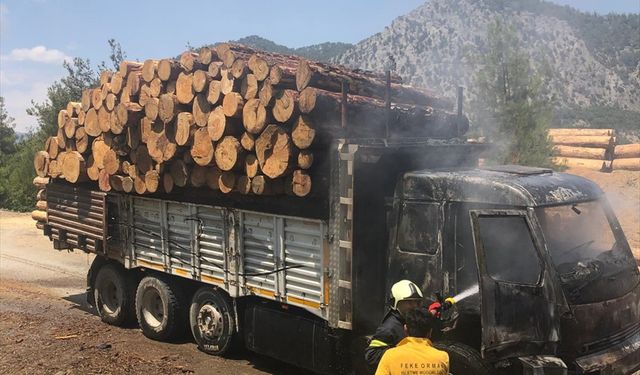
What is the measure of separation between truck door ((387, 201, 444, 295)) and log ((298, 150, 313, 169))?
973mm

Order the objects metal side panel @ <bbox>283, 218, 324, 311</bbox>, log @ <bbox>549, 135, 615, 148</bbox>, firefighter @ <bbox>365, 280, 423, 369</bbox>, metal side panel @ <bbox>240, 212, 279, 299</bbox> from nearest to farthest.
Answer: firefighter @ <bbox>365, 280, 423, 369</bbox> < metal side panel @ <bbox>283, 218, 324, 311</bbox> < metal side panel @ <bbox>240, 212, 279, 299</bbox> < log @ <bbox>549, 135, 615, 148</bbox>

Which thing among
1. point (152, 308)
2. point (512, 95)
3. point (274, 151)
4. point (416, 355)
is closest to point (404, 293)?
point (416, 355)

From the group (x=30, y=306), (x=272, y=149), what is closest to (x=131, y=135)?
(x=272, y=149)

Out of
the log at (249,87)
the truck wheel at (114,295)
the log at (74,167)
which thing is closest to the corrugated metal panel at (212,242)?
the log at (249,87)

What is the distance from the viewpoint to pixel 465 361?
13.8 ft

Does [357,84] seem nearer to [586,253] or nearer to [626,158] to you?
[586,253]

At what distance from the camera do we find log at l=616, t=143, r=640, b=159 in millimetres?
24427

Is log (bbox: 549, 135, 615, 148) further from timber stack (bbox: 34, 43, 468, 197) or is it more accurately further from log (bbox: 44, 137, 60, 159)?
log (bbox: 44, 137, 60, 159)

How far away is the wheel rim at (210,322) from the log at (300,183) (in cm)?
215

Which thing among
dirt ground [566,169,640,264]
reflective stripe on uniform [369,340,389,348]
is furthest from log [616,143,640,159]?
reflective stripe on uniform [369,340,389,348]

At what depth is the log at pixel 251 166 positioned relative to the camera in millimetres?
5778

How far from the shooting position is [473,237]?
4.34m

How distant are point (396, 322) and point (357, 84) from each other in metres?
3.53

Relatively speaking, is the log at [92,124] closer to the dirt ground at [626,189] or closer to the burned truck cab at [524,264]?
the burned truck cab at [524,264]
